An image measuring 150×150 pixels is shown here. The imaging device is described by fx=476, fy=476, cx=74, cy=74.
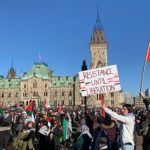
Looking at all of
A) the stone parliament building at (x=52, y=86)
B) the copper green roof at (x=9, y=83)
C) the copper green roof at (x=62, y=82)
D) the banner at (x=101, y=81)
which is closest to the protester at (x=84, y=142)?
the banner at (x=101, y=81)

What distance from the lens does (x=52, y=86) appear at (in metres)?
132

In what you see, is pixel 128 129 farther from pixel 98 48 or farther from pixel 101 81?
pixel 98 48

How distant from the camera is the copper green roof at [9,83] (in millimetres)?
131375

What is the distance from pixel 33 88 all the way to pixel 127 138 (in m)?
119

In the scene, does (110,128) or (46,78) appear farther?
(46,78)

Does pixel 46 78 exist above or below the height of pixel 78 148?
above

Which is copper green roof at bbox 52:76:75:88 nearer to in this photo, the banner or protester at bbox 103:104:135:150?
the banner

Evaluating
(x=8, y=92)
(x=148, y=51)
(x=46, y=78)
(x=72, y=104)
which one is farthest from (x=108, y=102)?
(x=148, y=51)

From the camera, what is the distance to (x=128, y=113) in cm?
840

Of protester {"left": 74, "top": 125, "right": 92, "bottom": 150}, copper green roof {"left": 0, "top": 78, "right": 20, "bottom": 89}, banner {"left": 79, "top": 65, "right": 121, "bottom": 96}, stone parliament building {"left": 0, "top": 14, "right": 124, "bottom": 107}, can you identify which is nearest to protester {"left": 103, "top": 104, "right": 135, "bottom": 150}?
banner {"left": 79, "top": 65, "right": 121, "bottom": 96}

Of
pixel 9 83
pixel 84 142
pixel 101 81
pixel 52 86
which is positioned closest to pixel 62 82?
pixel 52 86

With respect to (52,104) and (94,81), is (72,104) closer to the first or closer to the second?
(52,104)

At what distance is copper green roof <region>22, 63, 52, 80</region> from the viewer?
417ft

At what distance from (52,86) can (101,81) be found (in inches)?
4821
